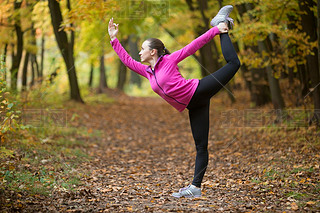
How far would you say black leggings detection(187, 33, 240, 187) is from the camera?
3.66 m

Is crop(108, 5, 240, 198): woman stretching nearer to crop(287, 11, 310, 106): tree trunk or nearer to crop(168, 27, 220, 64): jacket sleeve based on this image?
crop(168, 27, 220, 64): jacket sleeve

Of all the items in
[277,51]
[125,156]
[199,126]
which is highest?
[277,51]

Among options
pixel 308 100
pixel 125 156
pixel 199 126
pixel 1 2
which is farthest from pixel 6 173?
pixel 308 100

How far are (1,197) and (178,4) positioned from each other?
11907 mm

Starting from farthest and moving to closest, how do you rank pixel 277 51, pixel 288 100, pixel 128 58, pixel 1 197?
pixel 288 100, pixel 277 51, pixel 128 58, pixel 1 197

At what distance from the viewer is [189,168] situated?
20.5 feet

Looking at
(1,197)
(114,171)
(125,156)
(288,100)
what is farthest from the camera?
(288,100)

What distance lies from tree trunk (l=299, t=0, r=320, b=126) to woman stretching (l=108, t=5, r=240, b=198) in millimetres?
3955

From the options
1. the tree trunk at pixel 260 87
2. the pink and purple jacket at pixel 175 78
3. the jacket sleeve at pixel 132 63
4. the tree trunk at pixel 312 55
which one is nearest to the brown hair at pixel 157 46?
the pink and purple jacket at pixel 175 78

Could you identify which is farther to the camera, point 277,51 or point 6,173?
point 277,51

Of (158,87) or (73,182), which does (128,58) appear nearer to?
(158,87)

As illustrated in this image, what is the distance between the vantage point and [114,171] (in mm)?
5934

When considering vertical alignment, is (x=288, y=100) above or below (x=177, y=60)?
below

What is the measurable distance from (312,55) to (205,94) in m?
4.44
